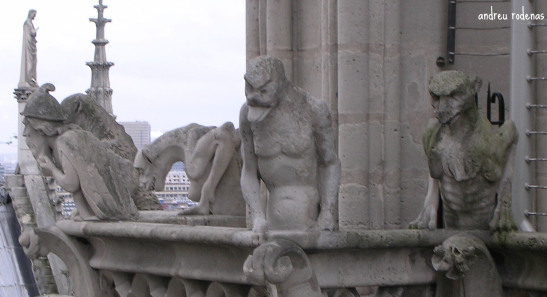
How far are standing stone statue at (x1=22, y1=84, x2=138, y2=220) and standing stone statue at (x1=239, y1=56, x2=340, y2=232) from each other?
1792 millimetres

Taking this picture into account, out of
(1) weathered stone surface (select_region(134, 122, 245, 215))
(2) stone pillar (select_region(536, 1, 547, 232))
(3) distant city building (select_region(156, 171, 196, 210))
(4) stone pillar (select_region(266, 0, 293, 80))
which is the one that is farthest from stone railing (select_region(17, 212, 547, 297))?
(3) distant city building (select_region(156, 171, 196, 210))

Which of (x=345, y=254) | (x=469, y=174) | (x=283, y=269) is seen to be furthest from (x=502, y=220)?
(x=283, y=269)

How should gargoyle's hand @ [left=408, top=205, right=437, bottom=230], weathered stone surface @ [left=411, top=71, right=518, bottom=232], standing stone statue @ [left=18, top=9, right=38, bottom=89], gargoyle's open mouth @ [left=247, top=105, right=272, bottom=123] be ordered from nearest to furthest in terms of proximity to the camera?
gargoyle's open mouth @ [left=247, top=105, right=272, bottom=123], weathered stone surface @ [left=411, top=71, right=518, bottom=232], gargoyle's hand @ [left=408, top=205, right=437, bottom=230], standing stone statue @ [left=18, top=9, right=38, bottom=89]

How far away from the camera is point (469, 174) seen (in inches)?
431

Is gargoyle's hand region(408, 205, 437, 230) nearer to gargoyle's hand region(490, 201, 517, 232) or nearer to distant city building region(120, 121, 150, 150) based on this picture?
gargoyle's hand region(490, 201, 517, 232)

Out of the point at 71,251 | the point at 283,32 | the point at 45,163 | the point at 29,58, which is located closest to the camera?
the point at 71,251

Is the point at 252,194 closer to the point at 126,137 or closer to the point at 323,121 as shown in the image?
the point at 323,121

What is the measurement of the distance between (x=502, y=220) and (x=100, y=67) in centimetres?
1889

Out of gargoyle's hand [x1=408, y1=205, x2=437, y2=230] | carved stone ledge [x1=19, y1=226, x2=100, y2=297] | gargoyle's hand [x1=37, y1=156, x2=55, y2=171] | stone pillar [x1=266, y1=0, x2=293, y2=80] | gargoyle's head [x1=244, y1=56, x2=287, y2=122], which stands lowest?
carved stone ledge [x1=19, y1=226, x2=100, y2=297]

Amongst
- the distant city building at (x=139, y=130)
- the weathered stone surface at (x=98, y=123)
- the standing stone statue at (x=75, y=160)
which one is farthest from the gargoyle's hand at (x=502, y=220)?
the distant city building at (x=139, y=130)

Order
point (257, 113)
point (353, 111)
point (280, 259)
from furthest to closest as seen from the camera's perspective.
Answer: point (353, 111), point (257, 113), point (280, 259)

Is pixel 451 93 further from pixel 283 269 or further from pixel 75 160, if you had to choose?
pixel 75 160

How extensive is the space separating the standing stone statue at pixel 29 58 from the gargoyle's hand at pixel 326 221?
68.4 feet

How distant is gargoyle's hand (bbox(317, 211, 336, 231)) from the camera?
1070 centimetres
